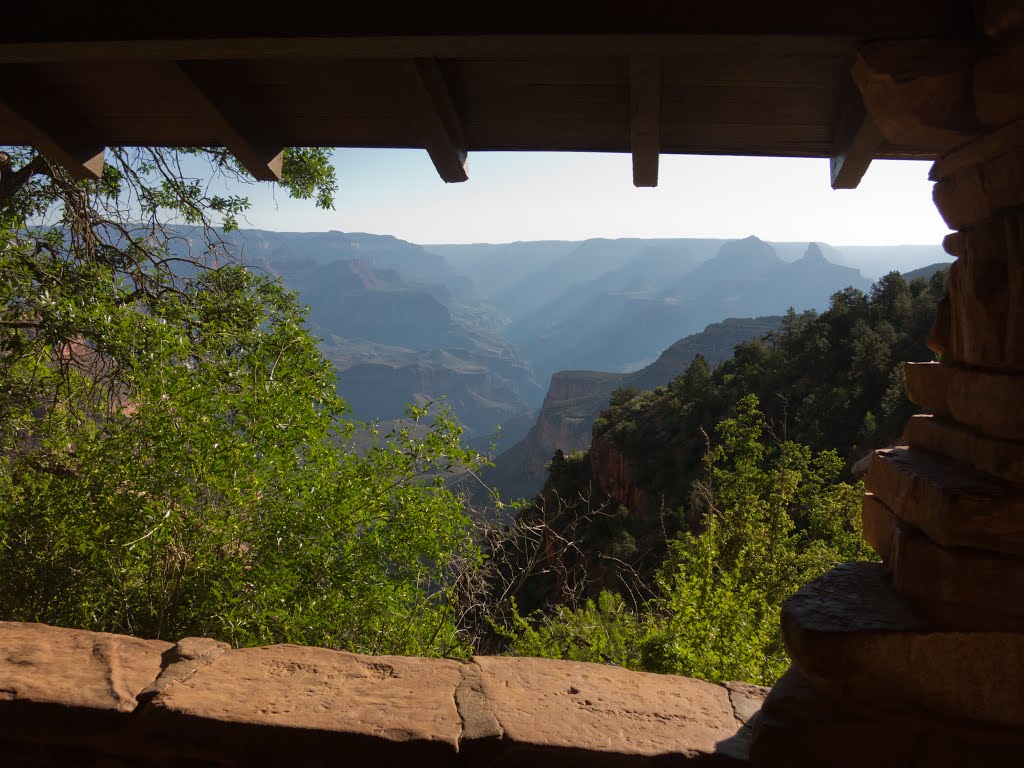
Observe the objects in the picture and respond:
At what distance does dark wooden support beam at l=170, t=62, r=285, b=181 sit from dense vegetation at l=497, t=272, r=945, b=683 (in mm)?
3109

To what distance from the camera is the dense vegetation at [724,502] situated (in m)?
4.50

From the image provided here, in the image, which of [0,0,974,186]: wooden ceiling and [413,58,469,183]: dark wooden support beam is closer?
[0,0,974,186]: wooden ceiling

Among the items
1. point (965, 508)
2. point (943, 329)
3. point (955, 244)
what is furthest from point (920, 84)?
point (965, 508)

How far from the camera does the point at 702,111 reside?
208 cm

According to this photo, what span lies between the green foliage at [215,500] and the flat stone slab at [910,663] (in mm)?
2560

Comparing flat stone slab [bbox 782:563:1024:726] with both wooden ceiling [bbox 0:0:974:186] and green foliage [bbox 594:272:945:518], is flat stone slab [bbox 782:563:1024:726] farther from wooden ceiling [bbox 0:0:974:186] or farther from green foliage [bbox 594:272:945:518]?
green foliage [bbox 594:272:945:518]

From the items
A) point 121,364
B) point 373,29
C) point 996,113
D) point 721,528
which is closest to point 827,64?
point 996,113

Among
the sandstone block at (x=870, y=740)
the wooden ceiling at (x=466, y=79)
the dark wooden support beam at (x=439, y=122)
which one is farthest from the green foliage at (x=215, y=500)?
the sandstone block at (x=870, y=740)

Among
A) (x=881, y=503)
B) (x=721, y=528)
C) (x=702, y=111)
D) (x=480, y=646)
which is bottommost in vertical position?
(x=480, y=646)

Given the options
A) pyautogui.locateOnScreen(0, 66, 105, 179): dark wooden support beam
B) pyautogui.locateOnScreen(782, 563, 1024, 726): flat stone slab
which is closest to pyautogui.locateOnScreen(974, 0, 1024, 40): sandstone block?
pyautogui.locateOnScreen(782, 563, 1024, 726): flat stone slab

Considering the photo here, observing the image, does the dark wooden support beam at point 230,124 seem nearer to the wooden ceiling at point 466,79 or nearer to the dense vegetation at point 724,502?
the wooden ceiling at point 466,79

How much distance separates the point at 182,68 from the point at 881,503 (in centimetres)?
232

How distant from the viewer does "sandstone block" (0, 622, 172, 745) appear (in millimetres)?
1965

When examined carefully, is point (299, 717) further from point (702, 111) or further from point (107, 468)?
point (107, 468)
